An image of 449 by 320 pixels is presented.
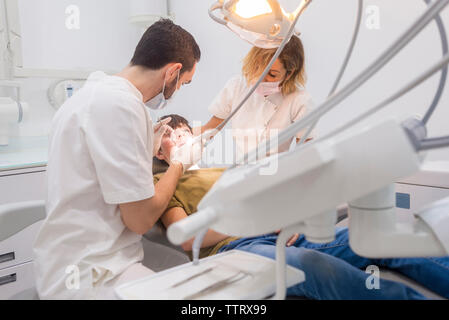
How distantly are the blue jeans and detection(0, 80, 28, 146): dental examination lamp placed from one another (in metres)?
1.59

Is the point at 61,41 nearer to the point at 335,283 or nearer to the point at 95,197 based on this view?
the point at 95,197

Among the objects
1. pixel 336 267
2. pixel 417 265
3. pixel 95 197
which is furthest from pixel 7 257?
pixel 417 265

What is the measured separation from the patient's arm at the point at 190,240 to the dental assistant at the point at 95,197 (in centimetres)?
17

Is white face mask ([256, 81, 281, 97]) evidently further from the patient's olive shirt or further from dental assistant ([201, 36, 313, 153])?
the patient's olive shirt

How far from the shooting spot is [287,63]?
1687mm

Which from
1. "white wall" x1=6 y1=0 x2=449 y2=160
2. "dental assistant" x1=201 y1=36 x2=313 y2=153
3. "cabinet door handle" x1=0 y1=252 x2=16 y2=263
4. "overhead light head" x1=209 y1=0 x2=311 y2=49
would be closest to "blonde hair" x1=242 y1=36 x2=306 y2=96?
"dental assistant" x1=201 y1=36 x2=313 y2=153

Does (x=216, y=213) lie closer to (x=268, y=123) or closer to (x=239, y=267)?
(x=239, y=267)

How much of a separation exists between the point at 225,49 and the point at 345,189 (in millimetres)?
2068

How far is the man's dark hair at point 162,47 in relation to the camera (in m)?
1.08

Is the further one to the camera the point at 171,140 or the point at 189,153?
the point at 171,140

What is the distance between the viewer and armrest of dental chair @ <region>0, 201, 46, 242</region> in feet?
3.15

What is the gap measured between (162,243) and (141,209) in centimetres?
39

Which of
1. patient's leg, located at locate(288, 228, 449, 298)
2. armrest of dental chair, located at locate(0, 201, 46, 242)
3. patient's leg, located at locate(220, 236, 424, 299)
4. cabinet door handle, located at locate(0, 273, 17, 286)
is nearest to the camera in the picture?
patient's leg, located at locate(220, 236, 424, 299)

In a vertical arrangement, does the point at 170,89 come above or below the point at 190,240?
above
